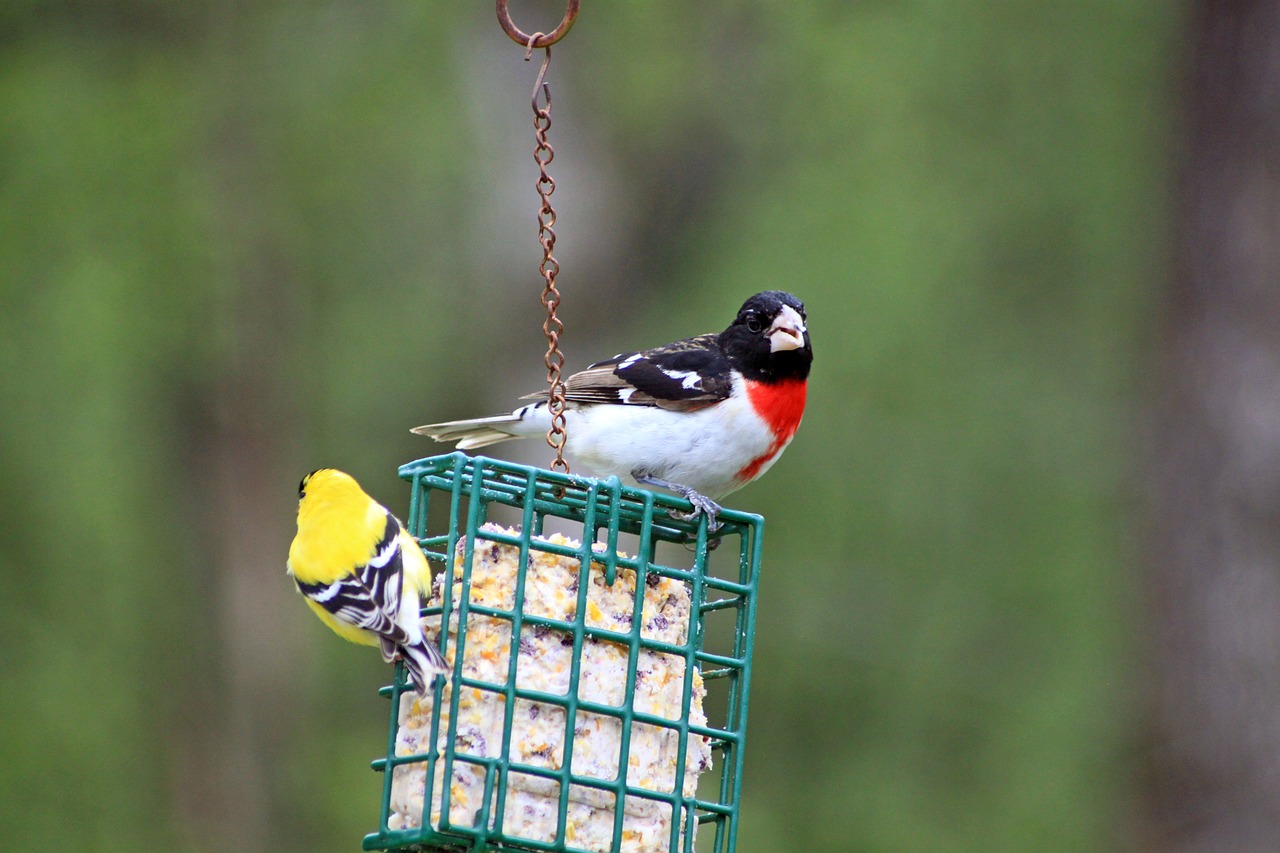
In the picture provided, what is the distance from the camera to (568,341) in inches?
436

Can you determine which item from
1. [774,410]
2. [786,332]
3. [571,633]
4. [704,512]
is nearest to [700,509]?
[704,512]

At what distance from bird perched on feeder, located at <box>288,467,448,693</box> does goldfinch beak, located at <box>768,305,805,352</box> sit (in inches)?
70.4

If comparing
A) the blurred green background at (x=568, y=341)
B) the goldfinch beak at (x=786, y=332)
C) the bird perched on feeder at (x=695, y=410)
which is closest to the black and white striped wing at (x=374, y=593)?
the bird perched on feeder at (x=695, y=410)

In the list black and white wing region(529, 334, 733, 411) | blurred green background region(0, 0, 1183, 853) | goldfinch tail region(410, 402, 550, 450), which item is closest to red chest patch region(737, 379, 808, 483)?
black and white wing region(529, 334, 733, 411)

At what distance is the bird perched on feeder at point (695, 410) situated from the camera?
232 inches

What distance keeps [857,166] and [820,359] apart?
66.9 inches

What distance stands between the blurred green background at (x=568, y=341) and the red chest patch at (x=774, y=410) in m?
4.78

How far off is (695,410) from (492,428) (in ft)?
3.15

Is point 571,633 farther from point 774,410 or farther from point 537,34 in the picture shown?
point 537,34

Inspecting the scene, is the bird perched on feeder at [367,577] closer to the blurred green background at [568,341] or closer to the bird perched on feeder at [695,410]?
the bird perched on feeder at [695,410]

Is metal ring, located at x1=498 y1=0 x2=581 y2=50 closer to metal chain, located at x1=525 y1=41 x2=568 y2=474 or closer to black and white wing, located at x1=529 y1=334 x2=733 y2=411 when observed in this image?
metal chain, located at x1=525 y1=41 x2=568 y2=474

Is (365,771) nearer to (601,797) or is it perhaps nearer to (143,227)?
(143,227)

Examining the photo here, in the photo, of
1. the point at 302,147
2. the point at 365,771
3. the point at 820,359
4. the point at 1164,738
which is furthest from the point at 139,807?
the point at 1164,738

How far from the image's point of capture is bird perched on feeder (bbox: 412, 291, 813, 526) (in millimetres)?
5887
